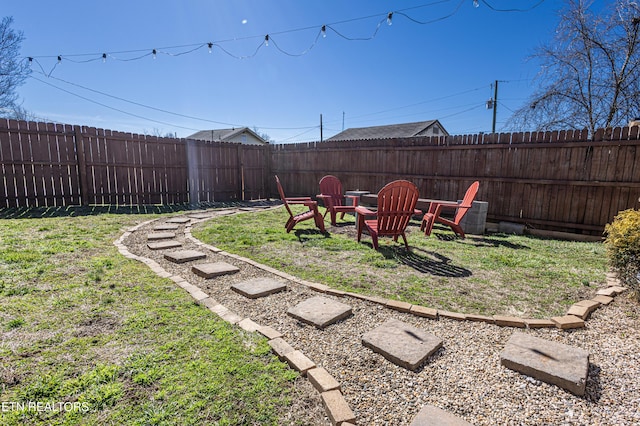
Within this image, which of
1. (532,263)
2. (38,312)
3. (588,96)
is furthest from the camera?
(588,96)

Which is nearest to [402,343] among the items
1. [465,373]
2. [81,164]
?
[465,373]

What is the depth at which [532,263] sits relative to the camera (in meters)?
3.44

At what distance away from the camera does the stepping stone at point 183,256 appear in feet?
10.6

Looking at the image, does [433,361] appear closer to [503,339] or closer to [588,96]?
[503,339]

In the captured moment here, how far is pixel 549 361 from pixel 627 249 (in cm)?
182

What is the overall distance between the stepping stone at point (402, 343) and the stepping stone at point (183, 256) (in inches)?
91.7

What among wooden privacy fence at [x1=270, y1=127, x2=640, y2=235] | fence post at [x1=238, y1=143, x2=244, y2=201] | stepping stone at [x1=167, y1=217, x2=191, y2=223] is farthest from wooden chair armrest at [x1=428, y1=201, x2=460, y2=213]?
fence post at [x1=238, y1=143, x2=244, y2=201]

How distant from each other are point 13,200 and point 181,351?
746 cm

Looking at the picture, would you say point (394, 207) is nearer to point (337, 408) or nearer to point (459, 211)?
point (459, 211)

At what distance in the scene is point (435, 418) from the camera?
1.21 metres

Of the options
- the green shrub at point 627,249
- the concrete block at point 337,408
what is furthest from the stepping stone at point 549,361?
the green shrub at point 627,249

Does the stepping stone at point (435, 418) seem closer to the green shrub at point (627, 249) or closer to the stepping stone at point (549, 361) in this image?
the stepping stone at point (549, 361)

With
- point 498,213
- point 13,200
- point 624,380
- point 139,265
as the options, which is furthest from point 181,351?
point 13,200

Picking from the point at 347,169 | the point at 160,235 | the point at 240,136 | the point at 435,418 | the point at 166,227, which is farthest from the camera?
A: the point at 240,136
